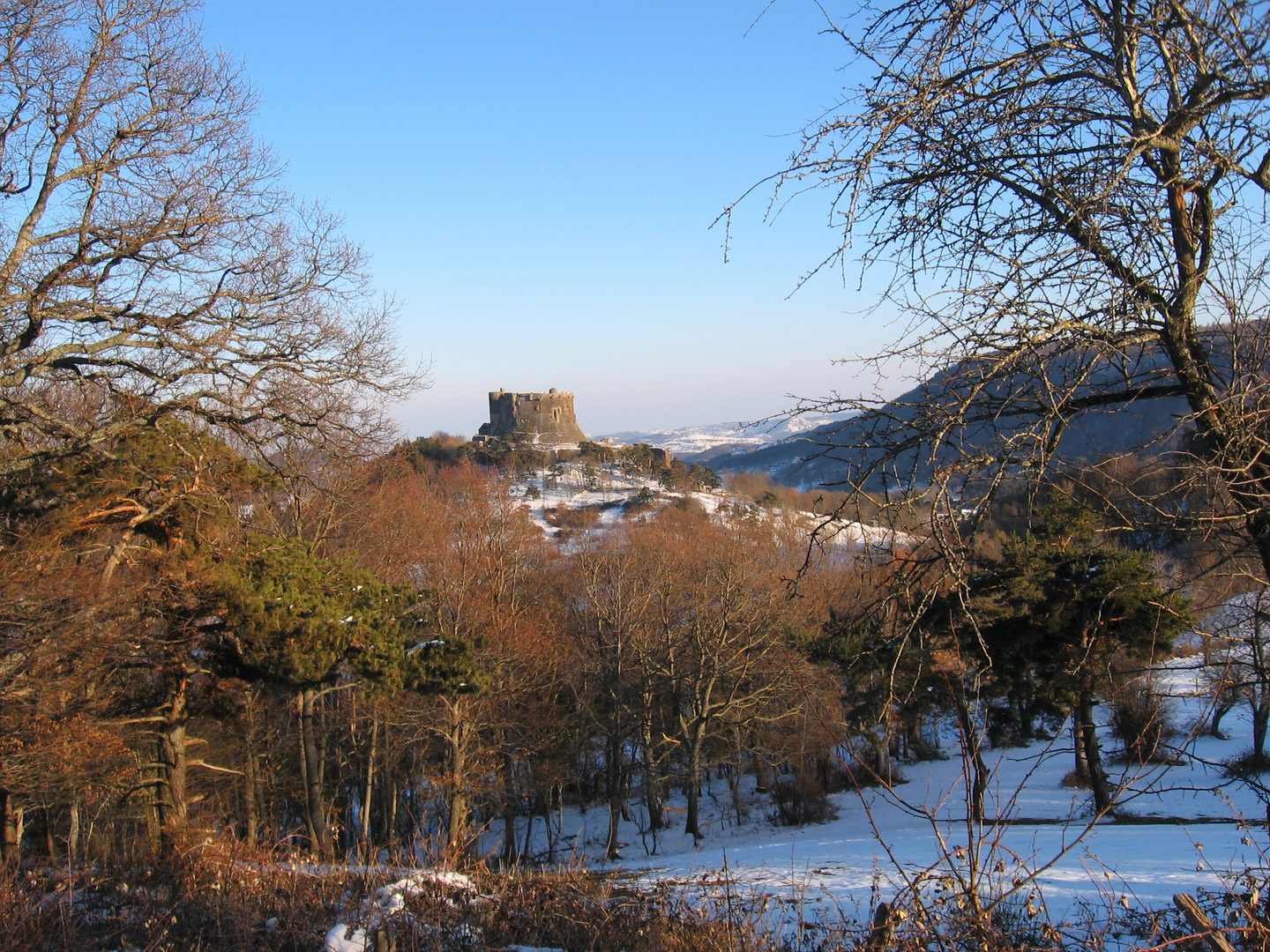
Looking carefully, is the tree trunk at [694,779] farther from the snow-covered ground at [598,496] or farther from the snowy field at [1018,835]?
the snow-covered ground at [598,496]

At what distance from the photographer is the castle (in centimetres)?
7312

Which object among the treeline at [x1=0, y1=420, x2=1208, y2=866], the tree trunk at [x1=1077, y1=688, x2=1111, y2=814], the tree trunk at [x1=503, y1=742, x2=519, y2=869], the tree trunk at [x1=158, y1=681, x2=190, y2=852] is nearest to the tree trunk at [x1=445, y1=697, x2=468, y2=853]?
the treeline at [x1=0, y1=420, x2=1208, y2=866]

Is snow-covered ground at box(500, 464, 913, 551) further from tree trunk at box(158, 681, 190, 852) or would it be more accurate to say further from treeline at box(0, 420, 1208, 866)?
tree trunk at box(158, 681, 190, 852)

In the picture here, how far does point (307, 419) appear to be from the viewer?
865 centimetres

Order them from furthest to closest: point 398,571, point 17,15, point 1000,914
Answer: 1. point 398,571
2. point 17,15
3. point 1000,914

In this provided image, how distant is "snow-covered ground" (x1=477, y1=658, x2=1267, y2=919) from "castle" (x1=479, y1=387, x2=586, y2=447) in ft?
160

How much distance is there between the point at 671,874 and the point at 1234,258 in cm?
747

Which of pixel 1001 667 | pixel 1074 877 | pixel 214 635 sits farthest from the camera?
pixel 1001 667

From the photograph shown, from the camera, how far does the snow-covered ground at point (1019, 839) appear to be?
3.92 meters

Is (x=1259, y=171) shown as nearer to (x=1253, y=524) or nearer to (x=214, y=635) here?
(x=1253, y=524)

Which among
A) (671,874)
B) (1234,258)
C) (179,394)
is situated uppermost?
(179,394)

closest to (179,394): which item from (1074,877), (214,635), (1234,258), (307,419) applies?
(307,419)

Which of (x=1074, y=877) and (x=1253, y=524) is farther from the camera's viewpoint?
(x=1074, y=877)

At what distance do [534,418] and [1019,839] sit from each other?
215ft
